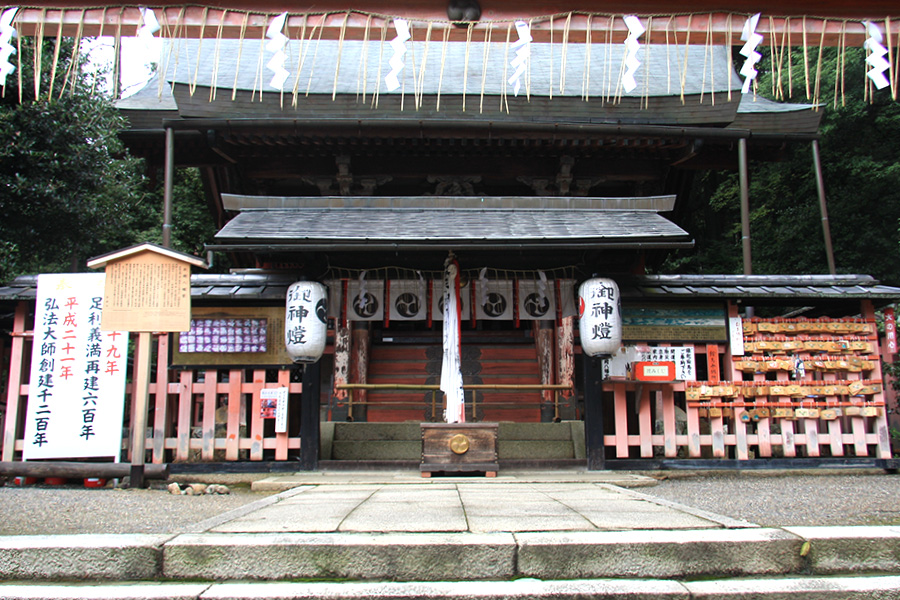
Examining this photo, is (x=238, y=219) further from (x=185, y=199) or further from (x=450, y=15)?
(x=185, y=199)

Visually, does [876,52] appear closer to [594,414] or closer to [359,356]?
[594,414]

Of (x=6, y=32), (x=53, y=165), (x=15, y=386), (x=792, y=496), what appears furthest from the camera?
(x=53, y=165)

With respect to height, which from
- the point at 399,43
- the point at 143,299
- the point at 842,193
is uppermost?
the point at 842,193

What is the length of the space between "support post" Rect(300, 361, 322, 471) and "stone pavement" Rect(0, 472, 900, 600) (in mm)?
4343

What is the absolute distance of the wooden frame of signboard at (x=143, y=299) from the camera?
21.0 ft

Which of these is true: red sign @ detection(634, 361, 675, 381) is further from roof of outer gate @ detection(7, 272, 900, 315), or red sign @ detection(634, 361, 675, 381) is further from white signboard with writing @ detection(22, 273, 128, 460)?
white signboard with writing @ detection(22, 273, 128, 460)

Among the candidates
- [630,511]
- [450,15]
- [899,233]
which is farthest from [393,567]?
[899,233]

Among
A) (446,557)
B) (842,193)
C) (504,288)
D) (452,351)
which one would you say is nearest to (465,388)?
(452,351)

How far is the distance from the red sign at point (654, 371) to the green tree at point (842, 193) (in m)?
7.80

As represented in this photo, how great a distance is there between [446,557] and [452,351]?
4.91 metres

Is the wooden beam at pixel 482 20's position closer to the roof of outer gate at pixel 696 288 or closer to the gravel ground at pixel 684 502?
the gravel ground at pixel 684 502

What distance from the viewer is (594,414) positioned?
301 inches

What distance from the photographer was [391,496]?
16.5 feet

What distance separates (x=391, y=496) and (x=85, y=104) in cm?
832
